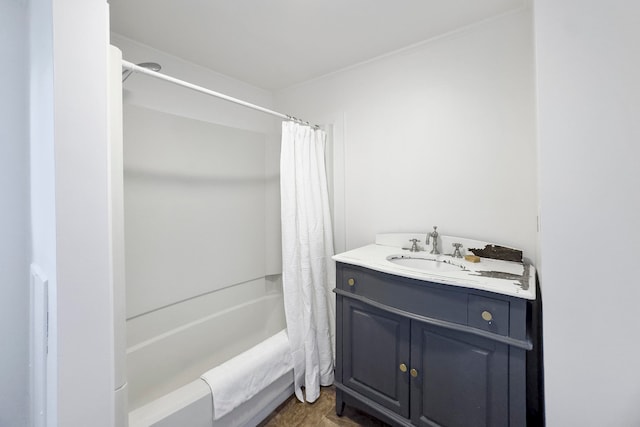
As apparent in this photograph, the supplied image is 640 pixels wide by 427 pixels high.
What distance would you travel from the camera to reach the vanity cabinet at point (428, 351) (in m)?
1.04

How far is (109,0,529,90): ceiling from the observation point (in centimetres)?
132

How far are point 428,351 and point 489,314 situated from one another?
13.5 inches

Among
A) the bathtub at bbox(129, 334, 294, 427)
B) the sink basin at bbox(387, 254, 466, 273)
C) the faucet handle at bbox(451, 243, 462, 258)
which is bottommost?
the bathtub at bbox(129, 334, 294, 427)

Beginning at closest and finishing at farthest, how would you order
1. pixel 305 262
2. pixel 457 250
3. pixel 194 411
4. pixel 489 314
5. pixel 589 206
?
pixel 589 206
pixel 489 314
pixel 194 411
pixel 457 250
pixel 305 262

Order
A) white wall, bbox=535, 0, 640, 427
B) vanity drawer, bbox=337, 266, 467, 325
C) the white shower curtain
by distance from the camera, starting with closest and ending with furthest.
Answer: white wall, bbox=535, 0, 640, 427
vanity drawer, bbox=337, 266, 467, 325
the white shower curtain

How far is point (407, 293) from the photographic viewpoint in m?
1.26

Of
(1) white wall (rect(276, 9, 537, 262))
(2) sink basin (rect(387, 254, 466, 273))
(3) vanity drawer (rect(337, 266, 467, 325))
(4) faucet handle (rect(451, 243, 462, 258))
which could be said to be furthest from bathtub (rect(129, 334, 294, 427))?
(4) faucet handle (rect(451, 243, 462, 258))

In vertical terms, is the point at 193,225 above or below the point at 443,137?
below

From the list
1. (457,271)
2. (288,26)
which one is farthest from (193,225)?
(457,271)

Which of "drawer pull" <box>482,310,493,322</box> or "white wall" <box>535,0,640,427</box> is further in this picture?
"drawer pull" <box>482,310,493,322</box>

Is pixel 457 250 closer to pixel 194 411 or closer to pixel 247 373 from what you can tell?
pixel 247 373

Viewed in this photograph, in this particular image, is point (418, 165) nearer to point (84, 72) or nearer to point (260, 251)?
point (260, 251)

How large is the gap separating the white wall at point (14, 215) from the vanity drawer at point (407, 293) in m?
1.50

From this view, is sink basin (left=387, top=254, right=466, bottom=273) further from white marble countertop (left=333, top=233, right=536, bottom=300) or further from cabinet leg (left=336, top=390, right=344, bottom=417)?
cabinet leg (left=336, top=390, right=344, bottom=417)
